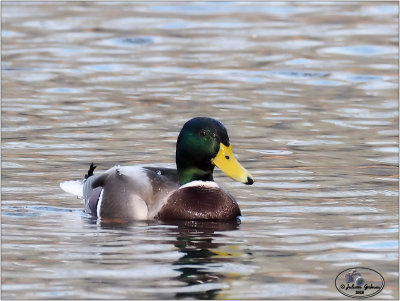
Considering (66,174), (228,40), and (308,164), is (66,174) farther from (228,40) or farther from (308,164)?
(228,40)

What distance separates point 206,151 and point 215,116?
5.08 metres

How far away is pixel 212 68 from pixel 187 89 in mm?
1662

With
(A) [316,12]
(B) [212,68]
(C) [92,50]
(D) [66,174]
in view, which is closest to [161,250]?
(D) [66,174]

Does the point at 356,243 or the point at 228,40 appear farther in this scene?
the point at 228,40

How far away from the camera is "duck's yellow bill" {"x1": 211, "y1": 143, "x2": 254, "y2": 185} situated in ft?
35.8

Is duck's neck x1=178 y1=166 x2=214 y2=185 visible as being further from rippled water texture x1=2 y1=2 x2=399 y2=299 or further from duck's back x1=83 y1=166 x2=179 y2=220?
rippled water texture x1=2 y1=2 x2=399 y2=299

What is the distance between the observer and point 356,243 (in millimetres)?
9891

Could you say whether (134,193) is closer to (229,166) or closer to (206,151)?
(206,151)

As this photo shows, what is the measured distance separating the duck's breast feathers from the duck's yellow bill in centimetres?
24

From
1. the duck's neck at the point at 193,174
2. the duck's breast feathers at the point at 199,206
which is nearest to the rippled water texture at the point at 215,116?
the duck's breast feathers at the point at 199,206

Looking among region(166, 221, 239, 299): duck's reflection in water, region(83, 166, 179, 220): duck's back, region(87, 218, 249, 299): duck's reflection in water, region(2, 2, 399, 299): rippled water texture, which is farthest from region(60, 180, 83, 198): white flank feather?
region(166, 221, 239, 299): duck's reflection in water

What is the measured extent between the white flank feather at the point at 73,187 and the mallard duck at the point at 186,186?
52 cm

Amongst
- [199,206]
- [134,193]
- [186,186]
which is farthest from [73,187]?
[199,206]

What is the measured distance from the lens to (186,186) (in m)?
11.1
